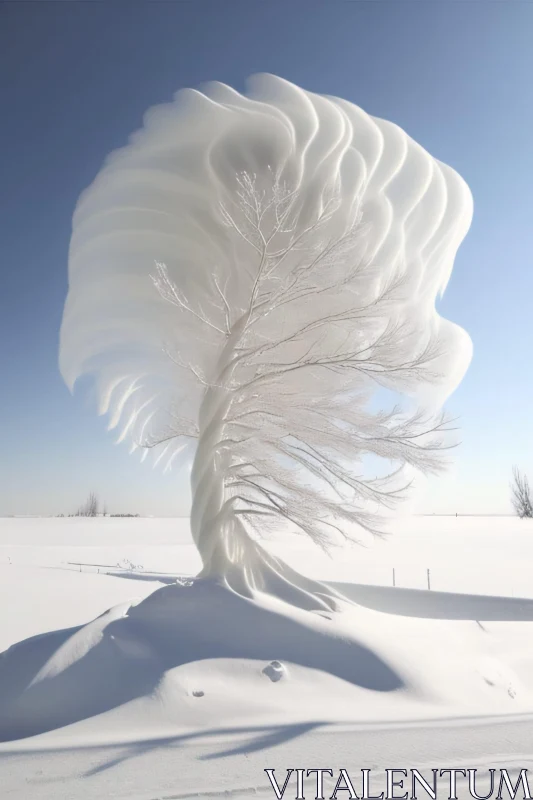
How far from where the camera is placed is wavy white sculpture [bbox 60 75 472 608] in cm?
742

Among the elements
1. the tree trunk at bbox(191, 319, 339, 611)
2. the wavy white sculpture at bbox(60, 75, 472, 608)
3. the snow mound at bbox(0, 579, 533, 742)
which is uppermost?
the wavy white sculpture at bbox(60, 75, 472, 608)

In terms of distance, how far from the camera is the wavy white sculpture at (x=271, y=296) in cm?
742

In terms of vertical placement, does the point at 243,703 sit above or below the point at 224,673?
below

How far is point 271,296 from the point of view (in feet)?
24.5

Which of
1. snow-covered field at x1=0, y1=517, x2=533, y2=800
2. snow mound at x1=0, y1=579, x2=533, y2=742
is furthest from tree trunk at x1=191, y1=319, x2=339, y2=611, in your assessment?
snow-covered field at x1=0, y1=517, x2=533, y2=800

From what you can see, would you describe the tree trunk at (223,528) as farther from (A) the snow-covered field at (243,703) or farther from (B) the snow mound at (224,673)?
(A) the snow-covered field at (243,703)

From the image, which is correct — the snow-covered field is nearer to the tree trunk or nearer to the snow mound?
the snow mound

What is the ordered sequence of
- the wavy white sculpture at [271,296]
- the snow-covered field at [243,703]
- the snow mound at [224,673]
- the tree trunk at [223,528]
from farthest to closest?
the wavy white sculpture at [271,296] < the tree trunk at [223,528] < the snow mound at [224,673] < the snow-covered field at [243,703]

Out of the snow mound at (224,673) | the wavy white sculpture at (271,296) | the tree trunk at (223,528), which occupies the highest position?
the wavy white sculpture at (271,296)

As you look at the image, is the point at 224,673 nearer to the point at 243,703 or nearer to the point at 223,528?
the point at 243,703

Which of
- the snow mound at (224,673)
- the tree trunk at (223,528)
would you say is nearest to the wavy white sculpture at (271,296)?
the tree trunk at (223,528)

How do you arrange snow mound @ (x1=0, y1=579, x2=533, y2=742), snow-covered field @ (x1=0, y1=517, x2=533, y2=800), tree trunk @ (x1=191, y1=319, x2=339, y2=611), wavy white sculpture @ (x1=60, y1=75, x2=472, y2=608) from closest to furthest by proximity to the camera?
1. snow-covered field @ (x1=0, y1=517, x2=533, y2=800)
2. snow mound @ (x1=0, y1=579, x2=533, y2=742)
3. tree trunk @ (x1=191, y1=319, x2=339, y2=611)
4. wavy white sculpture @ (x1=60, y1=75, x2=472, y2=608)

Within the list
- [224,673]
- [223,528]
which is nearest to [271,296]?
[223,528]

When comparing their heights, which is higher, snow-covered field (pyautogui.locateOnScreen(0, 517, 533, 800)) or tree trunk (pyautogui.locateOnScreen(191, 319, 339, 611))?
tree trunk (pyautogui.locateOnScreen(191, 319, 339, 611))
